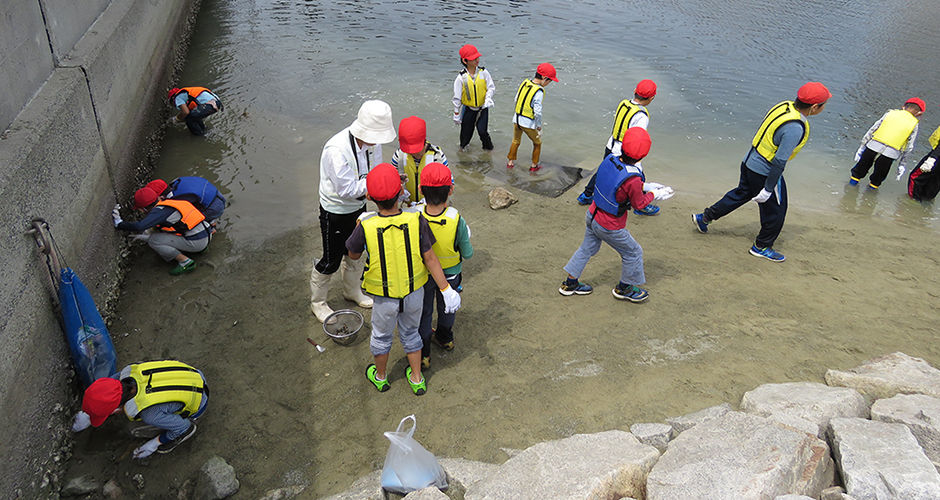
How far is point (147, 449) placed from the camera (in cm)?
352

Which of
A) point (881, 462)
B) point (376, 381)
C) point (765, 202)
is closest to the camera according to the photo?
point (881, 462)

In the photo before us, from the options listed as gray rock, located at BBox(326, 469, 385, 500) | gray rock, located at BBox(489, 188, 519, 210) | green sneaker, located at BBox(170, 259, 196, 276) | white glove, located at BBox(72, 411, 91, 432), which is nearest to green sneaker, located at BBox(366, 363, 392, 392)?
gray rock, located at BBox(326, 469, 385, 500)

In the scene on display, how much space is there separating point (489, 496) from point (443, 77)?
400 inches

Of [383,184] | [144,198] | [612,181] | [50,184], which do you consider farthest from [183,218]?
[612,181]

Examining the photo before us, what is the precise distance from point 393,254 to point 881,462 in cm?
286

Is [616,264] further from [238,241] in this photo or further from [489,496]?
[238,241]

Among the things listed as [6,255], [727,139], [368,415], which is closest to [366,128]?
[368,415]

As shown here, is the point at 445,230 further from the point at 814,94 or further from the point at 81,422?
the point at 814,94

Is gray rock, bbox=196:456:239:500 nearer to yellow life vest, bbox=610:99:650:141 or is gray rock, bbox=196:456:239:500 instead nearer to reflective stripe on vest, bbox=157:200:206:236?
reflective stripe on vest, bbox=157:200:206:236

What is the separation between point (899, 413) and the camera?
3.19 meters

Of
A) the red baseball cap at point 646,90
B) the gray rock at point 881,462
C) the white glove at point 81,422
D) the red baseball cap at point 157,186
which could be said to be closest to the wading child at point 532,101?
the red baseball cap at point 646,90

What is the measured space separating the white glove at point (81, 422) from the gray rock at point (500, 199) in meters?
4.70

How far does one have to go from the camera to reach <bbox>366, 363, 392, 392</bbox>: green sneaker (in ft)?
13.1

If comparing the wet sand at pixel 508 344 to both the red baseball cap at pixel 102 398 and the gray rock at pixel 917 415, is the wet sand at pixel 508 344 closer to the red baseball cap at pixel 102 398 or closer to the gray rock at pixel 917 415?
the red baseball cap at pixel 102 398
